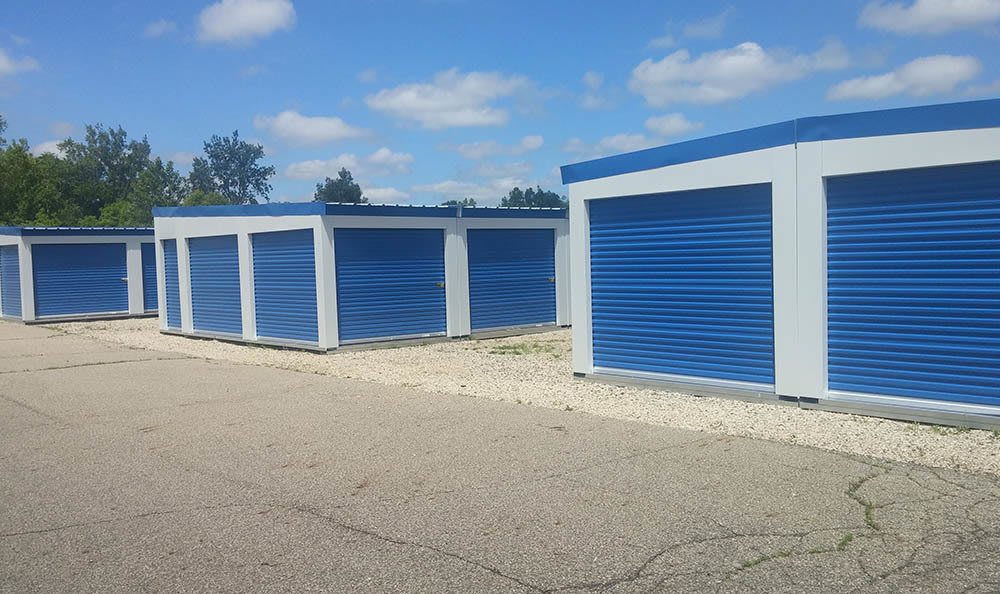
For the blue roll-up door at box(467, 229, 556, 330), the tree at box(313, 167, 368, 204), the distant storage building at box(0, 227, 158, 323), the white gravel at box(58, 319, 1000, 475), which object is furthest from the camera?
the tree at box(313, 167, 368, 204)

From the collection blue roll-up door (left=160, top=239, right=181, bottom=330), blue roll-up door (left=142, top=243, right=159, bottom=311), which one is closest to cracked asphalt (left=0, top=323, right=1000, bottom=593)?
blue roll-up door (left=160, top=239, right=181, bottom=330)

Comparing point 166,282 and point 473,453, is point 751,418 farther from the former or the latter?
point 166,282

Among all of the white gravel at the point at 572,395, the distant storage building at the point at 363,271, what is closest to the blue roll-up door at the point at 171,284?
the distant storage building at the point at 363,271

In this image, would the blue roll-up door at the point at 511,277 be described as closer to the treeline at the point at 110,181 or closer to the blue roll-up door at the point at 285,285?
the blue roll-up door at the point at 285,285

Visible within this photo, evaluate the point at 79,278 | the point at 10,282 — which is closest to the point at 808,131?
the point at 79,278

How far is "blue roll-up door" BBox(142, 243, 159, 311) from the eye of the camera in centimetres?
3120

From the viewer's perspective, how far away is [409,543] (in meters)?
6.04

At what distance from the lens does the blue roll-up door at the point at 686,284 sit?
1110cm

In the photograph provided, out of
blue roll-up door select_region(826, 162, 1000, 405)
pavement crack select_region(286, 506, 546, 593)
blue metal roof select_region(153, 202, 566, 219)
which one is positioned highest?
blue metal roof select_region(153, 202, 566, 219)

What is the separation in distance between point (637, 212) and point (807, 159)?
2792 mm

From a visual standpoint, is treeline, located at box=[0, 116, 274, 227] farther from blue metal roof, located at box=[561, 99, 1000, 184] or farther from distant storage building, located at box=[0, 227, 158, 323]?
blue metal roof, located at box=[561, 99, 1000, 184]

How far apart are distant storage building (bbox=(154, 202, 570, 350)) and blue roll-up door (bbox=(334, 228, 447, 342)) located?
0.02 meters

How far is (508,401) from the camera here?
38.9 ft

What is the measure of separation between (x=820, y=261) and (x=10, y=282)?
29.3 meters
